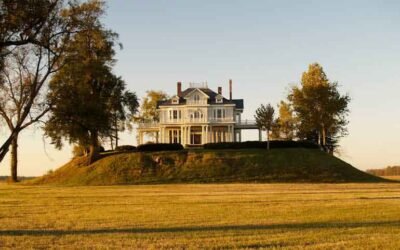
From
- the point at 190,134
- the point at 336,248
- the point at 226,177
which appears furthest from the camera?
the point at 190,134

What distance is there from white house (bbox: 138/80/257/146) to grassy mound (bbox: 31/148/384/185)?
18592 millimetres

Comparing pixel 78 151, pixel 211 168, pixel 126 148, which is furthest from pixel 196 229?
pixel 78 151

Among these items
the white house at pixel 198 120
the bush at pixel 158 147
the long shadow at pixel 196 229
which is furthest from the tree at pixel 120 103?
the long shadow at pixel 196 229

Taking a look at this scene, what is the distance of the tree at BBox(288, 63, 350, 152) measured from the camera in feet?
225

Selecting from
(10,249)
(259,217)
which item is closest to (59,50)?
(259,217)

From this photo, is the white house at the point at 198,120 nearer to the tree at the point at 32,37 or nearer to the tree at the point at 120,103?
the tree at the point at 120,103

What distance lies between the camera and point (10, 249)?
10.9 metres

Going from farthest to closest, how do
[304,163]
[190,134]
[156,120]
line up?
1. [156,120]
2. [190,134]
3. [304,163]

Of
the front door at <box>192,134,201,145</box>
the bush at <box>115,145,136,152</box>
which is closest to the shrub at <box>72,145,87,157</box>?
the bush at <box>115,145,136,152</box>

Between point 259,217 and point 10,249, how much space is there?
7.72 meters

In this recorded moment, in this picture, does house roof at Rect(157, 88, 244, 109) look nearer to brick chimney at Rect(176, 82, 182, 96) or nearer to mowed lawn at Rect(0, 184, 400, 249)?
brick chimney at Rect(176, 82, 182, 96)

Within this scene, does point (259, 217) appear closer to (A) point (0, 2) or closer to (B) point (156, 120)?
(A) point (0, 2)

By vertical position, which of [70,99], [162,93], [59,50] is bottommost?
[70,99]

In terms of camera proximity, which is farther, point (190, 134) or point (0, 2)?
point (190, 134)
